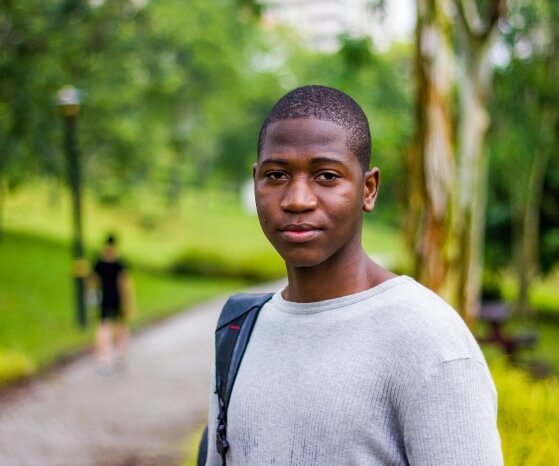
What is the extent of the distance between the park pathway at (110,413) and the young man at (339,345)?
19.0 ft

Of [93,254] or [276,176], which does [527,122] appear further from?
[276,176]

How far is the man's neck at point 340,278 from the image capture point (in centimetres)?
166

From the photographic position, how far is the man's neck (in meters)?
1.66

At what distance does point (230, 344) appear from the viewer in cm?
184

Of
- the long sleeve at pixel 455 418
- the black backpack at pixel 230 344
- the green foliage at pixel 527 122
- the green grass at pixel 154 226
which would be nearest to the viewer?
the long sleeve at pixel 455 418

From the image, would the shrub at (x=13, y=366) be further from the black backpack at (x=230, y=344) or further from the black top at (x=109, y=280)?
the black backpack at (x=230, y=344)

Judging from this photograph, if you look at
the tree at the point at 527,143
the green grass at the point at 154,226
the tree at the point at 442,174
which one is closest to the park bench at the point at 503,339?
the tree at the point at 442,174

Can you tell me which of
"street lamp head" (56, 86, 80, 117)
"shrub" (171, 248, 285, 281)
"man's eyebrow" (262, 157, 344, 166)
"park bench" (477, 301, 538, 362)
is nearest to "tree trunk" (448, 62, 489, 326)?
"park bench" (477, 301, 538, 362)

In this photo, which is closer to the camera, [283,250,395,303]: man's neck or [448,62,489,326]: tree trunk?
[283,250,395,303]: man's neck

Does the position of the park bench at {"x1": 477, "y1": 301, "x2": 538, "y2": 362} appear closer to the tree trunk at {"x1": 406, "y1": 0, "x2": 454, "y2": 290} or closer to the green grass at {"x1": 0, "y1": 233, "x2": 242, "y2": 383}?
the tree trunk at {"x1": 406, "y1": 0, "x2": 454, "y2": 290}

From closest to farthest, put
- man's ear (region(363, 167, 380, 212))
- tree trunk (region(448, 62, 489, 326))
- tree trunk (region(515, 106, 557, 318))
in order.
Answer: man's ear (region(363, 167, 380, 212)) → tree trunk (region(448, 62, 489, 326)) → tree trunk (region(515, 106, 557, 318))

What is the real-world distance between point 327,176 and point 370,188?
0.51 ft

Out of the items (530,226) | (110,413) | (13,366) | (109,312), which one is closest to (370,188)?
(110,413)

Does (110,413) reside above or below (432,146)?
below
